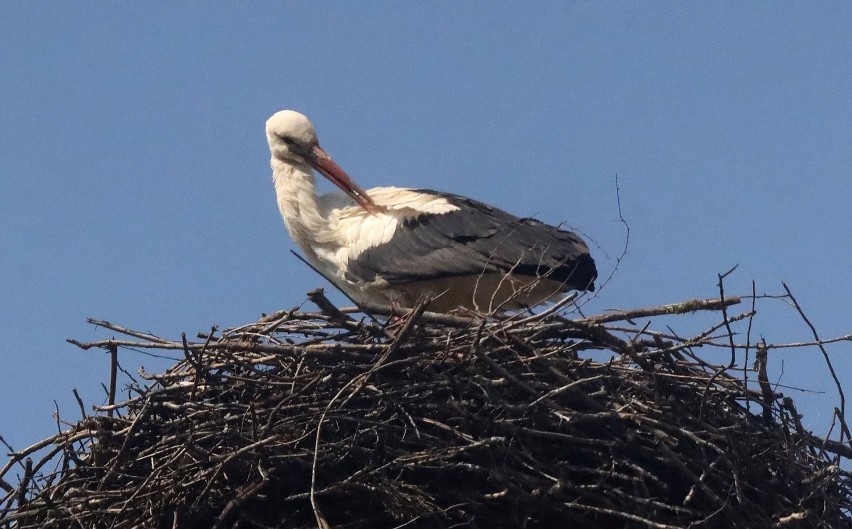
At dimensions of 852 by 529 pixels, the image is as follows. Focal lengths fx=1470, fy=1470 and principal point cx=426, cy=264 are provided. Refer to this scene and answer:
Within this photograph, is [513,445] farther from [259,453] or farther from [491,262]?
[491,262]

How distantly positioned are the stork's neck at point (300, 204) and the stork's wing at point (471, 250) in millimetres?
305

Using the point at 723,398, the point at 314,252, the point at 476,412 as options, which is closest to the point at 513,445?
the point at 476,412

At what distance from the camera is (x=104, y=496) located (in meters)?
5.59

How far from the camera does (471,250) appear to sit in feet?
22.7

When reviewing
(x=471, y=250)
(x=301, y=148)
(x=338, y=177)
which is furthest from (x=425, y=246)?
(x=301, y=148)

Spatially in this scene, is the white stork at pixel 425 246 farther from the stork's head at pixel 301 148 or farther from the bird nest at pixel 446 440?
the bird nest at pixel 446 440

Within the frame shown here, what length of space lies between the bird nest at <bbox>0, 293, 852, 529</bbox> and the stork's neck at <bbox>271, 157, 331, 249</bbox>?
1468 millimetres

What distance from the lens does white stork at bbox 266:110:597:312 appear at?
6.84 m

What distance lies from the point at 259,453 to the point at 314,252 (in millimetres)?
1999

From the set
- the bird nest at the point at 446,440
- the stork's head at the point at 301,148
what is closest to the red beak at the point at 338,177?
the stork's head at the point at 301,148

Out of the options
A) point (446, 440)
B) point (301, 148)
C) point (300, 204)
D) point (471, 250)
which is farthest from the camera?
point (301, 148)

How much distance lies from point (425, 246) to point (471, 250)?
9.3 inches

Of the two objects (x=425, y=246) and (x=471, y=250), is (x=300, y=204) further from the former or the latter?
(x=471, y=250)

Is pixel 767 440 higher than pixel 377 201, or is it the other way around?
pixel 377 201
